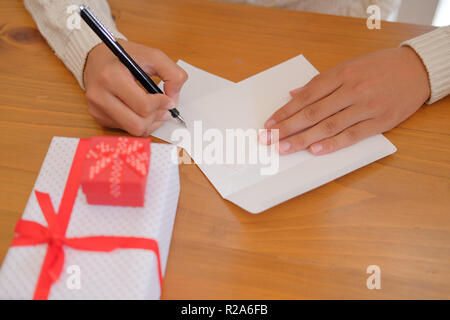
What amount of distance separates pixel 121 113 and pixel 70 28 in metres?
0.26

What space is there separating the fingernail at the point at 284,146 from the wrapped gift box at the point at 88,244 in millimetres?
203

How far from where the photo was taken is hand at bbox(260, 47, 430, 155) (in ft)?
2.47

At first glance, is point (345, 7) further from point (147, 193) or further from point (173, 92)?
point (147, 193)

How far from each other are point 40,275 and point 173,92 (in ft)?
1.28

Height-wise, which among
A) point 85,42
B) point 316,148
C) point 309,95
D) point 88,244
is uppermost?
point 85,42

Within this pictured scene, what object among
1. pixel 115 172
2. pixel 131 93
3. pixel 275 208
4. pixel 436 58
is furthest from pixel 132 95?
pixel 436 58

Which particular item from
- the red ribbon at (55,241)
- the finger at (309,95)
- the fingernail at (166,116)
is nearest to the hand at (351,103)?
the finger at (309,95)

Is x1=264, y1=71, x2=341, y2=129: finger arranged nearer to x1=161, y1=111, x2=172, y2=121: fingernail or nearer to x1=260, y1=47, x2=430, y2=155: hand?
x1=260, y1=47, x2=430, y2=155: hand

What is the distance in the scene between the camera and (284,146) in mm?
740

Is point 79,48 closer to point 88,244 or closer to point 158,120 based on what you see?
point 158,120

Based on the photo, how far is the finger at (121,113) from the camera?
2.38 feet

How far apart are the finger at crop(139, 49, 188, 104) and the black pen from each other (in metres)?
0.03

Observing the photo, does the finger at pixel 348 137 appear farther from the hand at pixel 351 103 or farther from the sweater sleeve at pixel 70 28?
the sweater sleeve at pixel 70 28
